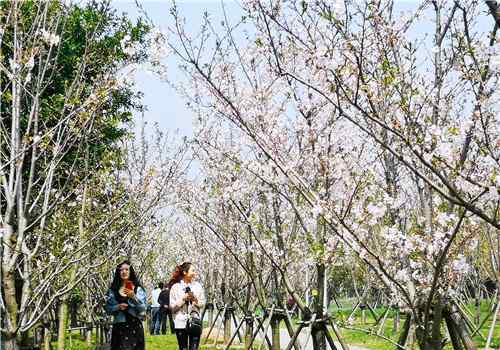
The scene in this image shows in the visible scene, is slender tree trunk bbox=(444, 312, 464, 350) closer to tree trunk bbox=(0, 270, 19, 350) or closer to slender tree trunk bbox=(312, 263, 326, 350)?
slender tree trunk bbox=(312, 263, 326, 350)

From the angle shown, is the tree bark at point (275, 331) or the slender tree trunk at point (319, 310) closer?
the slender tree trunk at point (319, 310)

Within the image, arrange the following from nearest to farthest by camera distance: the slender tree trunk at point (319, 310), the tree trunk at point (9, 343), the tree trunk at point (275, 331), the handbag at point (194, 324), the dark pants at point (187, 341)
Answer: the tree trunk at point (9, 343), the slender tree trunk at point (319, 310), the handbag at point (194, 324), the dark pants at point (187, 341), the tree trunk at point (275, 331)

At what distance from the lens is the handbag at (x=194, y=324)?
31.0 ft

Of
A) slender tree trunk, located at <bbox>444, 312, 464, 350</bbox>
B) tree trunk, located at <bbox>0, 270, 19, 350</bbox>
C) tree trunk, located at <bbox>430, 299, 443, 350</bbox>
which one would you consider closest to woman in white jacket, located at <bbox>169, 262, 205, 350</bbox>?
slender tree trunk, located at <bbox>444, 312, 464, 350</bbox>

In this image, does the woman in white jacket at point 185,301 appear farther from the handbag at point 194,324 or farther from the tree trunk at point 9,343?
the tree trunk at point 9,343

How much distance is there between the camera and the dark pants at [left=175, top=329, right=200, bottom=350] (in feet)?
31.4

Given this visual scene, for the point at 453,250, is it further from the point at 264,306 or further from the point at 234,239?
the point at 234,239

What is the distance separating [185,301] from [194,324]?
343mm

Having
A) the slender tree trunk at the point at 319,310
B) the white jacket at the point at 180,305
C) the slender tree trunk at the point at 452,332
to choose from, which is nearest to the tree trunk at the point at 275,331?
the white jacket at the point at 180,305

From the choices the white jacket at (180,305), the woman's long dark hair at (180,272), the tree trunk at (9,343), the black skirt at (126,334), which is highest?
the woman's long dark hair at (180,272)

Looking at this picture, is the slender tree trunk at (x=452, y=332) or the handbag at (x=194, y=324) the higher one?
the handbag at (x=194, y=324)

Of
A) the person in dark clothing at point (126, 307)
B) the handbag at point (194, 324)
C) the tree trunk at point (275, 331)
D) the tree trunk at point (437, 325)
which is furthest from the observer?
the tree trunk at point (275, 331)

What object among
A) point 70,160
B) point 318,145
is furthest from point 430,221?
point 70,160

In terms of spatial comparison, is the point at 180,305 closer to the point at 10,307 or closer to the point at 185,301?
the point at 185,301
